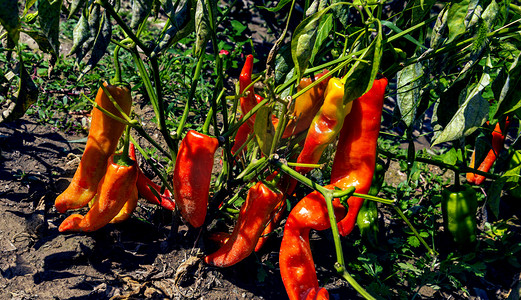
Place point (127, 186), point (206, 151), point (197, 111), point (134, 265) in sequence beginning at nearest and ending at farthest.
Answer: point (206, 151)
point (127, 186)
point (134, 265)
point (197, 111)

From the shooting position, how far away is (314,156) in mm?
1353

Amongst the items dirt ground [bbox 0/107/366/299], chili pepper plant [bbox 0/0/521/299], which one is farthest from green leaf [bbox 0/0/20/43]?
dirt ground [bbox 0/107/366/299]

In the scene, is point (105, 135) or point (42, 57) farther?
point (42, 57)

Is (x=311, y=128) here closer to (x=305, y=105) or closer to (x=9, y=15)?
(x=305, y=105)

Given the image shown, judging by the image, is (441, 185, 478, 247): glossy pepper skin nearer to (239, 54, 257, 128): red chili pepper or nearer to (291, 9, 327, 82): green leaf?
(239, 54, 257, 128): red chili pepper

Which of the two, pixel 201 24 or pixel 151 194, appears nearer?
pixel 201 24

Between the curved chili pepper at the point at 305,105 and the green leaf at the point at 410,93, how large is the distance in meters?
0.23

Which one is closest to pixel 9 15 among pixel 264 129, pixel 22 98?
pixel 22 98

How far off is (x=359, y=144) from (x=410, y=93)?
21cm

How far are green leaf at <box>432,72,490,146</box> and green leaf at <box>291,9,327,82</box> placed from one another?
42 cm

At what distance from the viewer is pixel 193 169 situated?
1.39m

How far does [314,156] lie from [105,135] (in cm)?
69

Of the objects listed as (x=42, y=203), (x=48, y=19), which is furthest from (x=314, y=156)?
(x=42, y=203)

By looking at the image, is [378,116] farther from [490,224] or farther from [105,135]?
[490,224]
